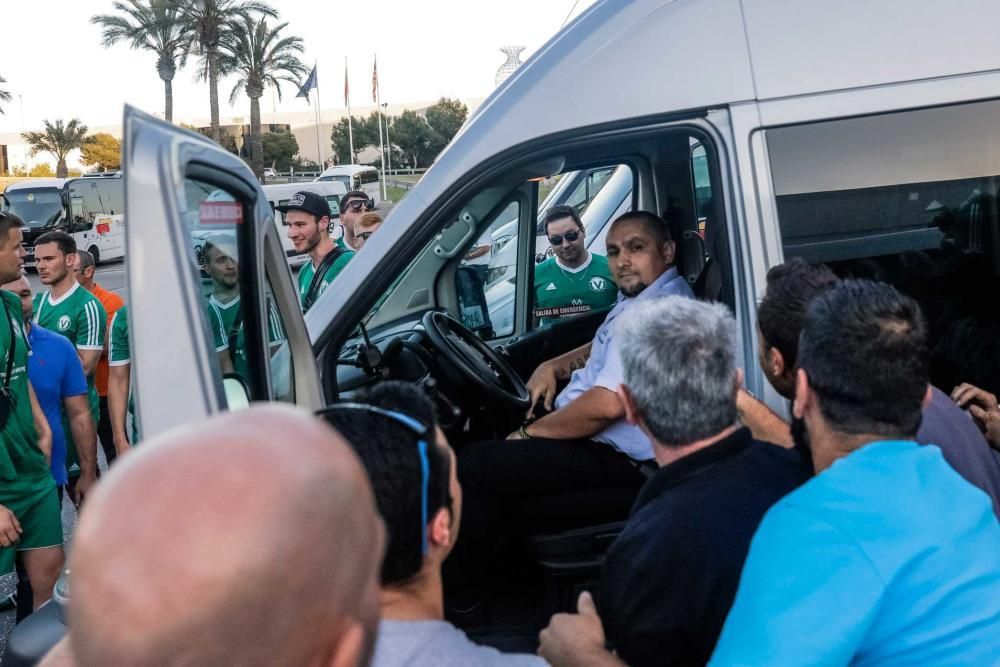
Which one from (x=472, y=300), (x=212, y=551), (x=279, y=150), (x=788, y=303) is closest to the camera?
(x=212, y=551)

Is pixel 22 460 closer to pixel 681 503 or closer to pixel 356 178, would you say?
pixel 681 503

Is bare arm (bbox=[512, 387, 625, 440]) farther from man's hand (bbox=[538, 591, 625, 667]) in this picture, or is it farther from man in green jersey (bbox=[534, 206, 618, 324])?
man in green jersey (bbox=[534, 206, 618, 324])

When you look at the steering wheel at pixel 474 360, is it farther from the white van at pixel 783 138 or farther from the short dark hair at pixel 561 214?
the short dark hair at pixel 561 214

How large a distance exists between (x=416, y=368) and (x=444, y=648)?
220cm

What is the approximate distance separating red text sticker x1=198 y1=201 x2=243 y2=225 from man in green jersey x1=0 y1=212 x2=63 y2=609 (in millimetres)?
1980

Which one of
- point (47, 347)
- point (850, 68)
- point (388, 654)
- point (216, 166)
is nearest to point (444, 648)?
point (388, 654)

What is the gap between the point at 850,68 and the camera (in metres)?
2.59

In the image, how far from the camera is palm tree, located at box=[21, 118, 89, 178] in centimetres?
4625

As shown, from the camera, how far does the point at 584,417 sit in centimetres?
317

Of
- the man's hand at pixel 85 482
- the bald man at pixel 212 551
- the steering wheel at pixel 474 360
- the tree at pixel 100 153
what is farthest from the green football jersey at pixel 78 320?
the tree at pixel 100 153

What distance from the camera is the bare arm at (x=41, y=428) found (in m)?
3.75

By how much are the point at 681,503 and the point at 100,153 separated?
5581 centimetres

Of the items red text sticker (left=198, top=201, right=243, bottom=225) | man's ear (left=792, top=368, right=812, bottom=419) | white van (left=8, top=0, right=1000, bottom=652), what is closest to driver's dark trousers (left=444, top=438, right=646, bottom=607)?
white van (left=8, top=0, right=1000, bottom=652)

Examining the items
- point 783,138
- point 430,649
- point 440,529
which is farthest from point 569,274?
point 430,649
